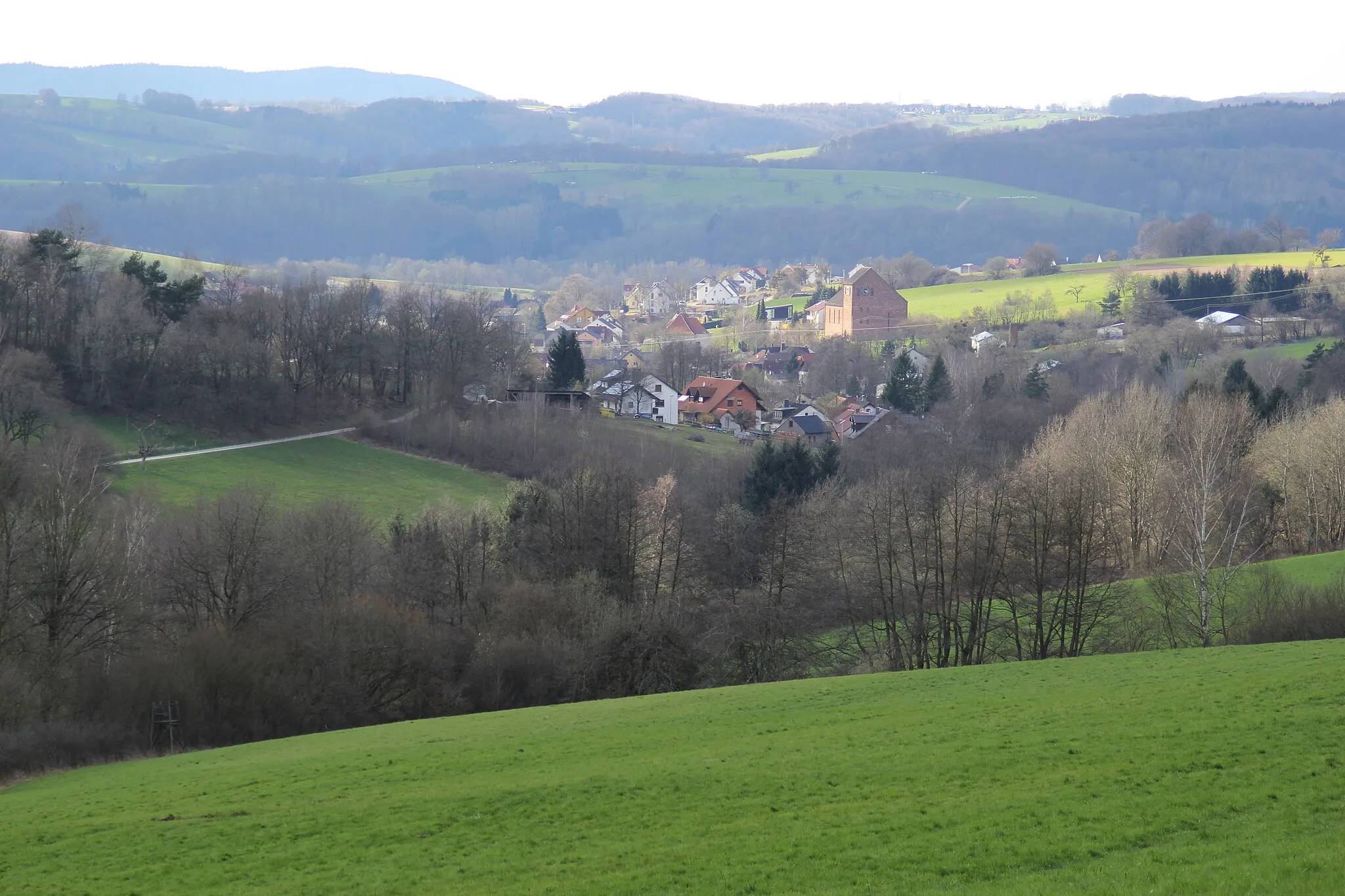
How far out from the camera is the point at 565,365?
271ft

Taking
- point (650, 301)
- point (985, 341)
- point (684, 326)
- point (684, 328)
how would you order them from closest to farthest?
point (985, 341) → point (684, 328) → point (684, 326) → point (650, 301)

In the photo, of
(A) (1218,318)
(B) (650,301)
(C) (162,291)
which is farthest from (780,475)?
(B) (650,301)

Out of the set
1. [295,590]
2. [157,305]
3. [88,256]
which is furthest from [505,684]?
[88,256]

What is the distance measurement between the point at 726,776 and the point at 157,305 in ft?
190

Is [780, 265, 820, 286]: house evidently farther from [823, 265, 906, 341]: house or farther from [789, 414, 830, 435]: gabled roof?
[789, 414, 830, 435]: gabled roof

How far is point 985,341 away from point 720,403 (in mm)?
33110

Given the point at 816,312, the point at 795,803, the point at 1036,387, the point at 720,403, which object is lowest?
the point at 720,403

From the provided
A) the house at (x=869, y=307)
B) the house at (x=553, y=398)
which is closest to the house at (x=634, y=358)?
the house at (x=869, y=307)

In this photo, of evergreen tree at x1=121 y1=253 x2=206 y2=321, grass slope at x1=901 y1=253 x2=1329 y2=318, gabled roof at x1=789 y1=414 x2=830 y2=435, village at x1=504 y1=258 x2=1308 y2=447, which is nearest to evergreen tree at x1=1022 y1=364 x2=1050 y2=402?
village at x1=504 y1=258 x2=1308 y2=447

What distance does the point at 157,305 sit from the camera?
225ft

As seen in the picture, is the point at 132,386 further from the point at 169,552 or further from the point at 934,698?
the point at 934,698

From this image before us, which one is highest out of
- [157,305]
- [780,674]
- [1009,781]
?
[157,305]

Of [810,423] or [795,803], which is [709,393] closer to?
[810,423]

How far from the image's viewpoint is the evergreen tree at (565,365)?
82.2m
